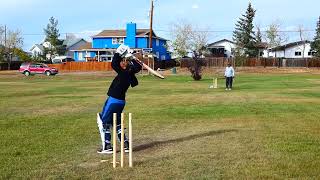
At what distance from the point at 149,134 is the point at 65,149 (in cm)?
271

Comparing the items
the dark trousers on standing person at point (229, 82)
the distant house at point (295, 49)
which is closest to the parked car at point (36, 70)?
the dark trousers on standing person at point (229, 82)

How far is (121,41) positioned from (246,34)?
21.4 m

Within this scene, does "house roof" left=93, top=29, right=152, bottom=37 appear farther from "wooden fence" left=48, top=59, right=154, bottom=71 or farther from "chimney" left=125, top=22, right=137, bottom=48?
"wooden fence" left=48, top=59, right=154, bottom=71

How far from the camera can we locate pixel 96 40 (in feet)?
314

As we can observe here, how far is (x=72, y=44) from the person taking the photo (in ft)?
403

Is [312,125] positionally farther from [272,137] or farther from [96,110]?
[96,110]

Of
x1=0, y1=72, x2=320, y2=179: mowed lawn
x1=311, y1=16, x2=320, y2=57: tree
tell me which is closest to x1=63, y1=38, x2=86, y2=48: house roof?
x1=311, y1=16, x2=320, y2=57: tree

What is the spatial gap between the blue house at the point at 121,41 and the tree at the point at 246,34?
43.5 ft

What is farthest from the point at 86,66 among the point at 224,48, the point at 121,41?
the point at 224,48

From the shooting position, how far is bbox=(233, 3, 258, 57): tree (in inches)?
3430

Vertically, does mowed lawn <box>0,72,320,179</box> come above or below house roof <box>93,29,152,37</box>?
below

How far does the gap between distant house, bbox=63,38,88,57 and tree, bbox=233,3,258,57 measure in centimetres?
4240

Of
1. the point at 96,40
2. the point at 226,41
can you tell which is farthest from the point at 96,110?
the point at 226,41

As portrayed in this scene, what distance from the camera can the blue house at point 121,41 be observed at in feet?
299
